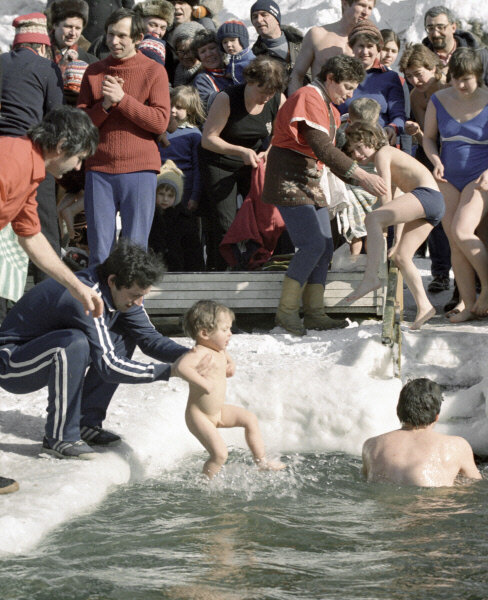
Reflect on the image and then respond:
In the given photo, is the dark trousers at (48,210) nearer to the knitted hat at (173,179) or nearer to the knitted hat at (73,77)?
the knitted hat at (73,77)

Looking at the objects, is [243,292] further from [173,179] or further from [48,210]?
[48,210]

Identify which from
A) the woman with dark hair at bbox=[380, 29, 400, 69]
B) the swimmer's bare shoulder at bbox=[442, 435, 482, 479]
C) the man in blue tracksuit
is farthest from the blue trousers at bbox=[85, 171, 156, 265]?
the woman with dark hair at bbox=[380, 29, 400, 69]

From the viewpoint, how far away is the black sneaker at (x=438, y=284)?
9.88m

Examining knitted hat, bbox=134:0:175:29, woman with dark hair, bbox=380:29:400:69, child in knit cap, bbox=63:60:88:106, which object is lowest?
child in knit cap, bbox=63:60:88:106

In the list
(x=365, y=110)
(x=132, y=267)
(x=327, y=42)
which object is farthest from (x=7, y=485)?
(x=327, y=42)

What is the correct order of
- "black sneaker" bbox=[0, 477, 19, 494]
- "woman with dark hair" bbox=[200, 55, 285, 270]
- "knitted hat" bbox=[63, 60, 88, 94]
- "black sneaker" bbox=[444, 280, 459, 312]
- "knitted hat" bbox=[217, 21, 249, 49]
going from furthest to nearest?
"knitted hat" bbox=[217, 21, 249, 49], "black sneaker" bbox=[444, 280, 459, 312], "knitted hat" bbox=[63, 60, 88, 94], "woman with dark hair" bbox=[200, 55, 285, 270], "black sneaker" bbox=[0, 477, 19, 494]

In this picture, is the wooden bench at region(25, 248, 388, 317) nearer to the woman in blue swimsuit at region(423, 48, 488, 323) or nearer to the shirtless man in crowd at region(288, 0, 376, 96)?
the woman in blue swimsuit at region(423, 48, 488, 323)

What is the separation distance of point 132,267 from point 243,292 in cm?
323

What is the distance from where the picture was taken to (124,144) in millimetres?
7645

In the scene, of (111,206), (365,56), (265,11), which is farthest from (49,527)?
(265,11)

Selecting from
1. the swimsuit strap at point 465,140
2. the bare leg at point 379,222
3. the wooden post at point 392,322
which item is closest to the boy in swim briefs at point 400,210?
the bare leg at point 379,222

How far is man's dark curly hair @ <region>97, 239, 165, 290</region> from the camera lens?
5418mm

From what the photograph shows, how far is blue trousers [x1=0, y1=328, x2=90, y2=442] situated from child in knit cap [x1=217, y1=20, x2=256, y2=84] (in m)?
4.29

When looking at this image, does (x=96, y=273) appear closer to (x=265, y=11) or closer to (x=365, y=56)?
(x=365, y=56)
